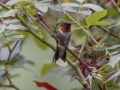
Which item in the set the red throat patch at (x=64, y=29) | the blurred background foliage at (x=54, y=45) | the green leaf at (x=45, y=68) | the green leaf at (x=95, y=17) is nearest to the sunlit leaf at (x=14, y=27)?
the blurred background foliage at (x=54, y=45)

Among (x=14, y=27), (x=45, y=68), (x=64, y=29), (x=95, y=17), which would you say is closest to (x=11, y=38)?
(x=14, y=27)

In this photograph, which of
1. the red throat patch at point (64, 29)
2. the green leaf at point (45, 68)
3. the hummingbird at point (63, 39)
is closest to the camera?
the hummingbird at point (63, 39)

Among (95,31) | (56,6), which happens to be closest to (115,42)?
(95,31)

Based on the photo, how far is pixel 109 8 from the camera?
148cm

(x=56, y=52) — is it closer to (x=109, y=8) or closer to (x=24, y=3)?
(x=24, y=3)

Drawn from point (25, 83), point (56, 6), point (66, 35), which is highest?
point (56, 6)

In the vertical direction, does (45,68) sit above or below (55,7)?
below

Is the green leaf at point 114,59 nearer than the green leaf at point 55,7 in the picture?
Yes

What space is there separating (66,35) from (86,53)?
0.18 m

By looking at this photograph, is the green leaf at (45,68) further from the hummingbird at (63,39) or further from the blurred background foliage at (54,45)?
the hummingbird at (63,39)

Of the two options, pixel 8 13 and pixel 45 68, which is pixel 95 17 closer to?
pixel 8 13

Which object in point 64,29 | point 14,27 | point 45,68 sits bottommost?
point 45,68

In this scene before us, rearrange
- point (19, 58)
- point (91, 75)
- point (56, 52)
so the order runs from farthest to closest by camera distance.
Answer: point (19, 58) < point (56, 52) < point (91, 75)

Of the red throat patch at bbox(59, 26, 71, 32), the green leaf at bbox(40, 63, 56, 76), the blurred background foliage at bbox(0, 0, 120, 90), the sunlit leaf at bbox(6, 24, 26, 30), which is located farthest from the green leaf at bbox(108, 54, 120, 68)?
the green leaf at bbox(40, 63, 56, 76)
